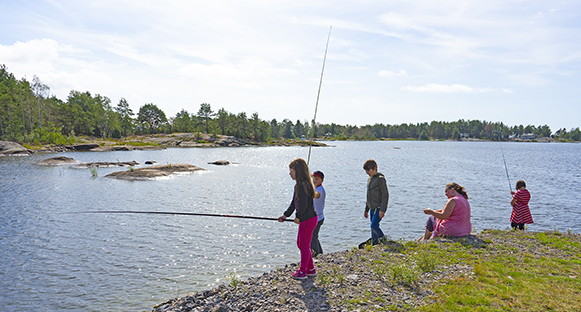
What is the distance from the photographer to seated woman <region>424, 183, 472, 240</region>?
10.2 meters

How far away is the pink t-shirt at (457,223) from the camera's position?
34.2ft

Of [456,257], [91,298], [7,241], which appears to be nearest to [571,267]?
[456,257]

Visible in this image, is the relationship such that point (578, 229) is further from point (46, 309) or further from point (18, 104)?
point (18, 104)

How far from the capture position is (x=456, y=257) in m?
9.00

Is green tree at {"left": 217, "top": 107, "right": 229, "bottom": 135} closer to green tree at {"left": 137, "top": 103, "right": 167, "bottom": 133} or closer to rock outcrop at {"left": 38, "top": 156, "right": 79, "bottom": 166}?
green tree at {"left": 137, "top": 103, "right": 167, "bottom": 133}

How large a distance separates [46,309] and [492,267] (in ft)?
39.1

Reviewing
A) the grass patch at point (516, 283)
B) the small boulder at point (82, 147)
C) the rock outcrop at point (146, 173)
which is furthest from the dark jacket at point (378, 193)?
the small boulder at point (82, 147)

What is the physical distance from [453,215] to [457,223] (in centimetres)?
36

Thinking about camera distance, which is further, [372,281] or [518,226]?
[518,226]

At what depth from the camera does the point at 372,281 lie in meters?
7.36

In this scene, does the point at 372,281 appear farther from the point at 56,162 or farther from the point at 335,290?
the point at 56,162

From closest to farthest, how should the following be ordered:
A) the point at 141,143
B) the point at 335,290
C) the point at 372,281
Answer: the point at 335,290, the point at 372,281, the point at 141,143

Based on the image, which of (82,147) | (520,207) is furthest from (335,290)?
(82,147)

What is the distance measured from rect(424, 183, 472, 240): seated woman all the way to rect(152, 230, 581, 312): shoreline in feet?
2.08
